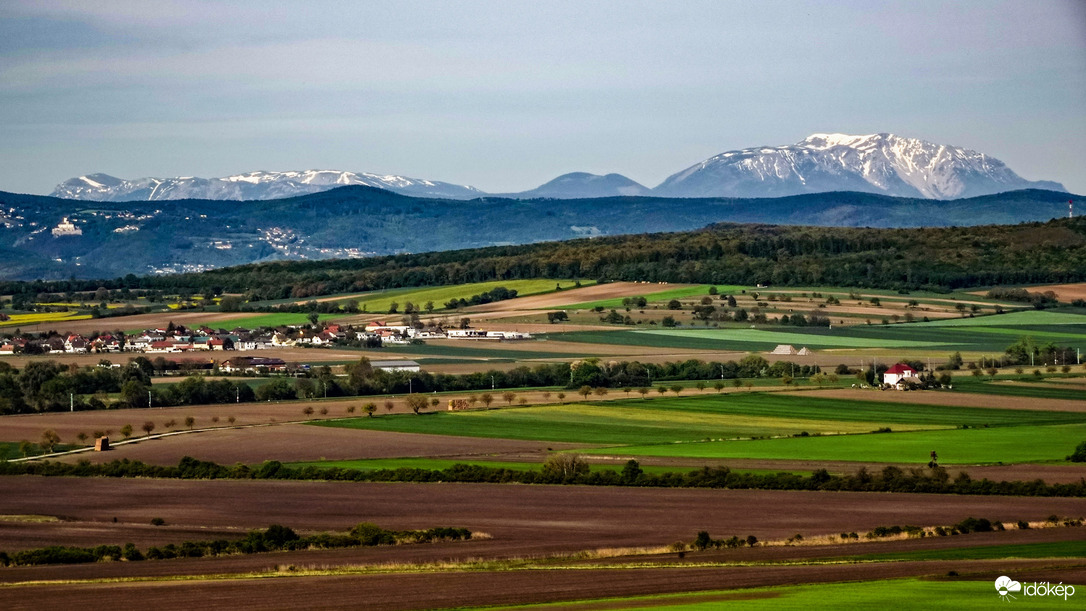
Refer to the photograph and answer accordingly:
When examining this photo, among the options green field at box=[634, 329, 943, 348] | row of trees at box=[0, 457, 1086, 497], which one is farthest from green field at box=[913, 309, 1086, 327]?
row of trees at box=[0, 457, 1086, 497]

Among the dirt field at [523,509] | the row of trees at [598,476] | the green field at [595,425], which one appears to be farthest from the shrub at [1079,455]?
the green field at [595,425]

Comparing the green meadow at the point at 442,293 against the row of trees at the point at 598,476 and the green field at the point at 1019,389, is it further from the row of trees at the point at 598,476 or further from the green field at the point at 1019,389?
the row of trees at the point at 598,476

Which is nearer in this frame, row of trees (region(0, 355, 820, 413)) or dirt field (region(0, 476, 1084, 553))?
dirt field (region(0, 476, 1084, 553))

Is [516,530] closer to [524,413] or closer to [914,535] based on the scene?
[914,535]

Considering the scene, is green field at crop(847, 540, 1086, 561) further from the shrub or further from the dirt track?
the shrub

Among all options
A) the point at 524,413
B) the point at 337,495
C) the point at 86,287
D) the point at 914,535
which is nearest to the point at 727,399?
the point at 524,413

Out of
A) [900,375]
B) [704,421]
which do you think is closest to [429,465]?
[704,421]

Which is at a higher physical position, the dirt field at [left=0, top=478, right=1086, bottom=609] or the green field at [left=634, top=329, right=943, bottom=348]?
the green field at [left=634, top=329, right=943, bottom=348]

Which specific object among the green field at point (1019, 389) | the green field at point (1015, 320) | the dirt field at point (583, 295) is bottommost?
the green field at point (1019, 389)

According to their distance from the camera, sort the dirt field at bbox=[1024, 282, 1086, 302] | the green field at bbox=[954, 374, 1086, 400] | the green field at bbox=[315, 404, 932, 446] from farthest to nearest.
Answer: the dirt field at bbox=[1024, 282, 1086, 302], the green field at bbox=[954, 374, 1086, 400], the green field at bbox=[315, 404, 932, 446]
